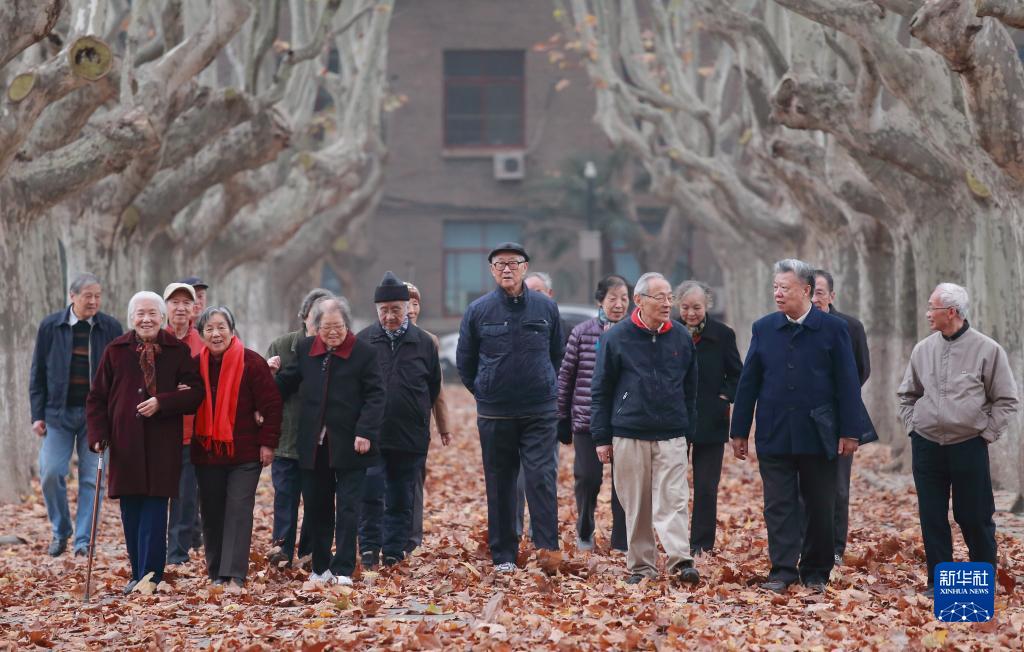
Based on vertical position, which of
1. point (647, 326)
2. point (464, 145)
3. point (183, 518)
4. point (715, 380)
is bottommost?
point (183, 518)

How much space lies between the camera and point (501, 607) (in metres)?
9.04

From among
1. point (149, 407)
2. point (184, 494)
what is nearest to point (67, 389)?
point (184, 494)

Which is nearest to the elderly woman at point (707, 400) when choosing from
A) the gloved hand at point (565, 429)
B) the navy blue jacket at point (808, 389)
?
the gloved hand at point (565, 429)

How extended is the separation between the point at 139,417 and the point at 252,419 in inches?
25.8

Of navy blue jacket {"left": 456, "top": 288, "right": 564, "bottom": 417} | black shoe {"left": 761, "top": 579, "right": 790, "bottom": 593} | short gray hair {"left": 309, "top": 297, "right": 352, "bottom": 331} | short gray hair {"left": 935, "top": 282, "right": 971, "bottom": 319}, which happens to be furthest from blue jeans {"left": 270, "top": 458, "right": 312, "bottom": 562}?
short gray hair {"left": 935, "top": 282, "right": 971, "bottom": 319}

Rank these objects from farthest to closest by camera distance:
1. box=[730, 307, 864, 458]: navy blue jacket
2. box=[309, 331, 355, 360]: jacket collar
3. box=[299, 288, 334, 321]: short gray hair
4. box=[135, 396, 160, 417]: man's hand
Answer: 1. box=[299, 288, 334, 321]: short gray hair
2. box=[309, 331, 355, 360]: jacket collar
3. box=[135, 396, 160, 417]: man's hand
4. box=[730, 307, 864, 458]: navy blue jacket

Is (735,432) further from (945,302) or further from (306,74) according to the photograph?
(306,74)

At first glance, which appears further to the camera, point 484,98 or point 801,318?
point 484,98

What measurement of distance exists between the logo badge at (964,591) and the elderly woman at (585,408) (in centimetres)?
367

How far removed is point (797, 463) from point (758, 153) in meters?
13.5

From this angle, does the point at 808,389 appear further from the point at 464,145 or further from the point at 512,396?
the point at 464,145

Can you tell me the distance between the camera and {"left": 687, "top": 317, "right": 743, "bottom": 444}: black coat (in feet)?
36.8

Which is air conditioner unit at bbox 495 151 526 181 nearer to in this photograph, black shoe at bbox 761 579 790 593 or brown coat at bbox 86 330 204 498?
brown coat at bbox 86 330 204 498

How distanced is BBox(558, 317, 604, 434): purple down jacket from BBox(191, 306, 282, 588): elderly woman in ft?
7.40
